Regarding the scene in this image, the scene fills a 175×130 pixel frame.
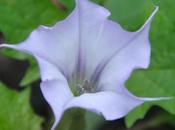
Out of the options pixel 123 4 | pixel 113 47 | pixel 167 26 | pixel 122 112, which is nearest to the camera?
pixel 122 112

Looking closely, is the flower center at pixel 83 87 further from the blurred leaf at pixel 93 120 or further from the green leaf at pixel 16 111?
the blurred leaf at pixel 93 120

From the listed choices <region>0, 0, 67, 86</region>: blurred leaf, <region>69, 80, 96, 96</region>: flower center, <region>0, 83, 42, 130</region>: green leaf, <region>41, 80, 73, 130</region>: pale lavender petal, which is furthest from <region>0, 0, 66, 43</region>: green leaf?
<region>41, 80, 73, 130</region>: pale lavender petal

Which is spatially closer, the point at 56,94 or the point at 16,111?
the point at 56,94

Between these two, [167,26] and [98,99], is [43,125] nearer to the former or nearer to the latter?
[167,26]

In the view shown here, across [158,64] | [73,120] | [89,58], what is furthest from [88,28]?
[158,64]

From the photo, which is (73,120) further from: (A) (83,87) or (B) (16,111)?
(B) (16,111)

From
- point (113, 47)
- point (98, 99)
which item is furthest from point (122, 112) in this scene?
point (113, 47)
